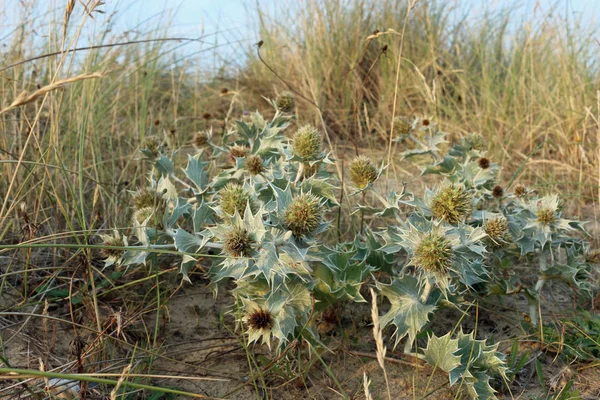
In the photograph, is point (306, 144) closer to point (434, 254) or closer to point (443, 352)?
point (434, 254)

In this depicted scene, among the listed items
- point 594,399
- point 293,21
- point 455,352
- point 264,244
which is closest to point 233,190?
point 264,244

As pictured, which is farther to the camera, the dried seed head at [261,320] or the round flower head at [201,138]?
the round flower head at [201,138]

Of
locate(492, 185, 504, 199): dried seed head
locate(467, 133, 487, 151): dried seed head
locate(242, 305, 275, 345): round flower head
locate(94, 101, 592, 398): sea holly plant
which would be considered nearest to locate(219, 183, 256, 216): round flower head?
locate(94, 101, 592, 398): sea holly plant

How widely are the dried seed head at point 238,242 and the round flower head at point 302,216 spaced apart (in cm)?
13

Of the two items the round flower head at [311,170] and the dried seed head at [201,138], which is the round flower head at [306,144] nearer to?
the round flower head at [311,170]

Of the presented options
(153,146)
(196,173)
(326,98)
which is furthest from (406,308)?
(326,98)

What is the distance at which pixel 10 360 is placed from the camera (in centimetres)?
164

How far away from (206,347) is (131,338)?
0.28m

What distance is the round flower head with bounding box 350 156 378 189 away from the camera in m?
1.77

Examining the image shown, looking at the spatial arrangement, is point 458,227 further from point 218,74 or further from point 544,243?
point 218,74

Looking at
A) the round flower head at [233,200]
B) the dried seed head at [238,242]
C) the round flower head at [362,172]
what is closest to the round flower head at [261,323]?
the dried seed head at [238,242]

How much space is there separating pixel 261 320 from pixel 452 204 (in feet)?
2.15

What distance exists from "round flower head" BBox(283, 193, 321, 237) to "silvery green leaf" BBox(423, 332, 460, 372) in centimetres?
48

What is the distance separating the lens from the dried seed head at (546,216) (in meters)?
1.85
